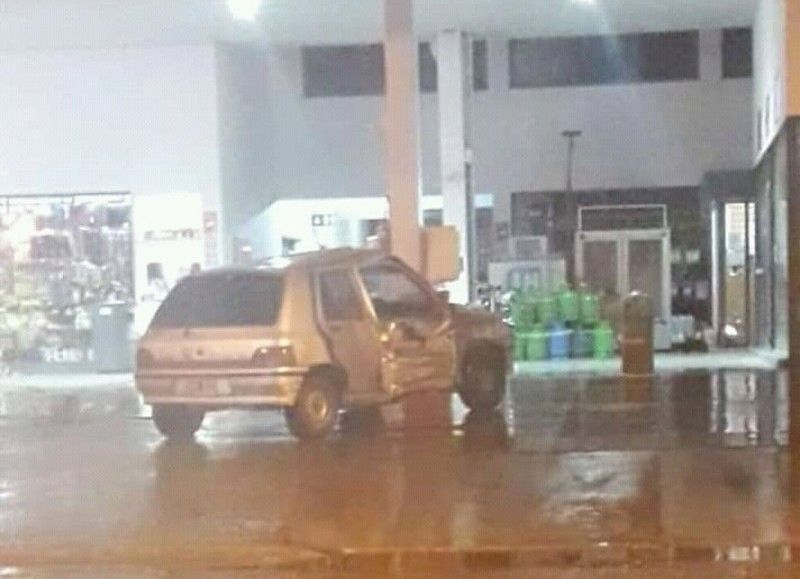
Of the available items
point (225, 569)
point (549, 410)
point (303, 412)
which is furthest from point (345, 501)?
point (549, 410)

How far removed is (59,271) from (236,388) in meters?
13.1

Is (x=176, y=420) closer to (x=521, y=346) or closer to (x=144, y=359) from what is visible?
(x=144, y=359)

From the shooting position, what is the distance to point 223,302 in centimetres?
1600

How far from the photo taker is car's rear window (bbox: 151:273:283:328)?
15.7m

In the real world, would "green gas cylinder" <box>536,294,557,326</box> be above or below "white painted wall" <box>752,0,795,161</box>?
below

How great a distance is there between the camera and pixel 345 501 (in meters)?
11.7

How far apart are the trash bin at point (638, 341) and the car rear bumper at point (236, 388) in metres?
8.53

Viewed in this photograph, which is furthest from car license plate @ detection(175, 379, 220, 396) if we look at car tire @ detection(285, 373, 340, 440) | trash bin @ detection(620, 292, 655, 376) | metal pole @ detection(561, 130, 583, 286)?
metal pole @ detection(561, 130, 583, 286)

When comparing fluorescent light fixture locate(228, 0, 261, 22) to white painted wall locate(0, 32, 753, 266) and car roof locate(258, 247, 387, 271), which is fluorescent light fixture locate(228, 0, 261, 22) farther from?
car roof locate(258, 247, 387, 271)

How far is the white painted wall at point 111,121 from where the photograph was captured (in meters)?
26.6

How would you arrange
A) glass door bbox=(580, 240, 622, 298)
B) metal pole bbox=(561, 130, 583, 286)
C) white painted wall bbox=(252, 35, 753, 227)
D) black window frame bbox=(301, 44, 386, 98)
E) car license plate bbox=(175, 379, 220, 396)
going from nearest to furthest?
car license plate bbox=(175, 379, 220, 396), glass door bbox=(580, 240, 622, 298), black window frame bbox=(301, 44, 386, 98), white painted wall bbox=(252, 35, 753, 227), metal pole bbox=(561, 130, 583, 286)

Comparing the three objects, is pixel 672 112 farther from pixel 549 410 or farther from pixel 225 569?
pixel 225 569

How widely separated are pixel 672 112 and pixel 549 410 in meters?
15.0

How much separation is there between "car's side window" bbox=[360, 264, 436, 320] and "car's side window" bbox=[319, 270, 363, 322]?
0.82 feet
